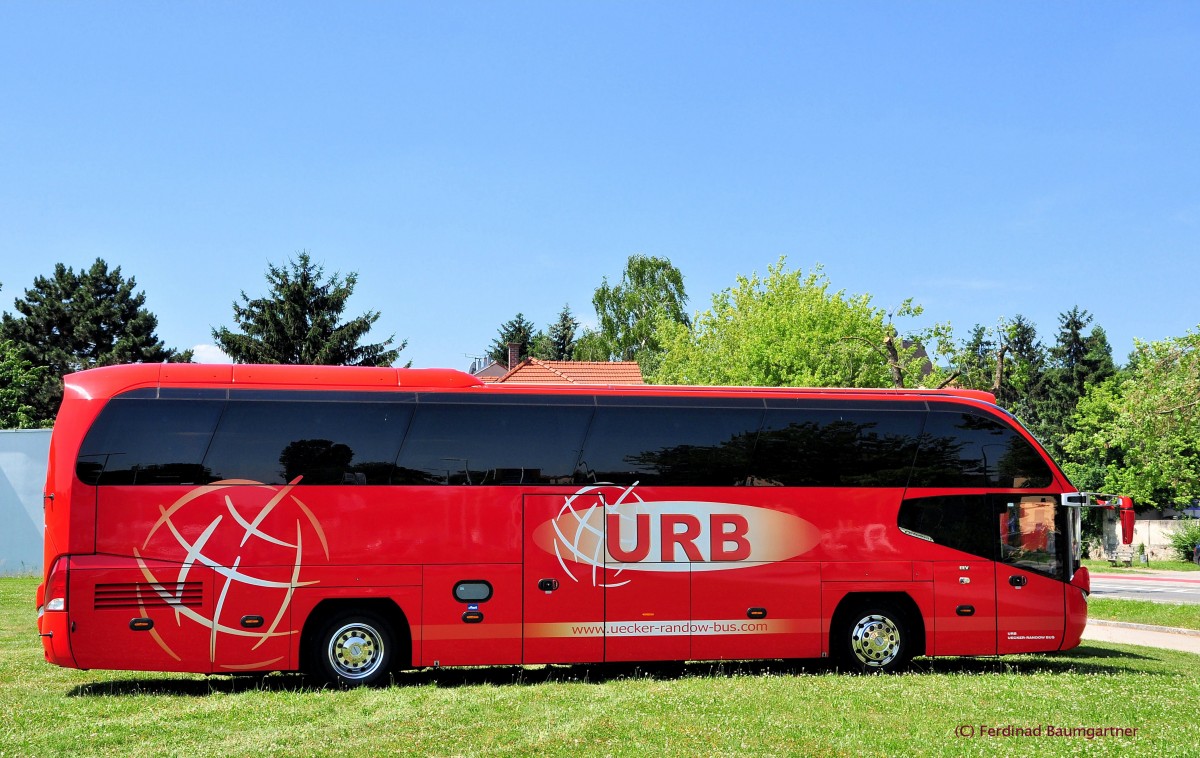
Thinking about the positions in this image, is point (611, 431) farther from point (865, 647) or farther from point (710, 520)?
point (865, 647)

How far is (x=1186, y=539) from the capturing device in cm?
5556

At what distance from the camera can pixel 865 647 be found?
14539 mm

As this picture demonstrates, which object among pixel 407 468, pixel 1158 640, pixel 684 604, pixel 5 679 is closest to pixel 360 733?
pixel 407 468

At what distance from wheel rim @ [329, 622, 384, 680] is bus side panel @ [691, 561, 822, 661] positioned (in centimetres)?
381

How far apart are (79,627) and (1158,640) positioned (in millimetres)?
18824

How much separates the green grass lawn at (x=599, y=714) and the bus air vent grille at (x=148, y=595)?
3.17ft

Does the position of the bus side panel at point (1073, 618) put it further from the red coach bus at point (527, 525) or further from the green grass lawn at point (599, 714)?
the green grass lawn at point (599, 714)

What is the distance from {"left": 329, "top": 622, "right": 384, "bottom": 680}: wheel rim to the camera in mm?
13336

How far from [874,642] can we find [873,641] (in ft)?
0.06

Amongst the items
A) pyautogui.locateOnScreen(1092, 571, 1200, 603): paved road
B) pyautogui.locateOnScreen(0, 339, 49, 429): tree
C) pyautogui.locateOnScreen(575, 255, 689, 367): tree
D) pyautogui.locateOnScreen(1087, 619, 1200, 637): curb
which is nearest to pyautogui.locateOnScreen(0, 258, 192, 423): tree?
pyautogui.locateOnScreen(0, 339, 49, 429): tree

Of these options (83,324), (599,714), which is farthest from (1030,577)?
(83,324)

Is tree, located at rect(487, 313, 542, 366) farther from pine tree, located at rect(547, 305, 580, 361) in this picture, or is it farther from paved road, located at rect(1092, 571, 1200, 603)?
paved road, located at rect(1092, 571, 1200, 603)

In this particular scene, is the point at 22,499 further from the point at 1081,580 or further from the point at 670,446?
the point at 1081,580

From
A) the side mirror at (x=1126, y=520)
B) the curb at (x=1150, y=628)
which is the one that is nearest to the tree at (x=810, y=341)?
the curb at (x=1150, y=628)
